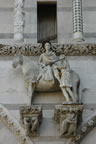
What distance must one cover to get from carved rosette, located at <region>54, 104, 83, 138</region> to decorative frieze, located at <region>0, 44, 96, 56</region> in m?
1.50

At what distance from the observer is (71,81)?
1051 cm

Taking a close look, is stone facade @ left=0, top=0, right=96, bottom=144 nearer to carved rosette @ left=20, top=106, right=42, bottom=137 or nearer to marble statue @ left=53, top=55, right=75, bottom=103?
carved rosette @ left=20, top=106, right=42, bottom=137

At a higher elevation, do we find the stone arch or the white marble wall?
the white marble wall

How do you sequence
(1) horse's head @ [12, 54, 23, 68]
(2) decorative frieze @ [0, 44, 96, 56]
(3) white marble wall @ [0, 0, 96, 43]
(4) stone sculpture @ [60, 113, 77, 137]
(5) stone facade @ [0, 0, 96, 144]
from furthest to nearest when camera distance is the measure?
(3) white marble wall @ [0, 0, 96, 43], (2) decorative frieze @ [0, 44, 96, 56], (1) horse's head @ [12, 54, 23, 68], (5) stone facade @ [0, 0, 96, 144], (4) stone sculpture @ [60, 113, 77, 137]

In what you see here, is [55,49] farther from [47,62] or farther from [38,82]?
[38,82]

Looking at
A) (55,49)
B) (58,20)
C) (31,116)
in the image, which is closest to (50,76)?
(55,49)

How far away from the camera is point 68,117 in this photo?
32.6ft

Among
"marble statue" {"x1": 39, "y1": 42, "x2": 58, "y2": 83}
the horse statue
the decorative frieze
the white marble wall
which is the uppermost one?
the white marble wall

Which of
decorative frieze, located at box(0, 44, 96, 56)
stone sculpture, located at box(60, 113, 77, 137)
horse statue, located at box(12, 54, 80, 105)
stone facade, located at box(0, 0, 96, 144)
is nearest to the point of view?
stone sculpture, located at box(60, 113, 77, 137)

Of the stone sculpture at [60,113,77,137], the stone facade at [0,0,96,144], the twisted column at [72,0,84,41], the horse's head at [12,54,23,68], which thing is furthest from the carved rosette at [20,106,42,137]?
the twisted column at [72,0,84,41]

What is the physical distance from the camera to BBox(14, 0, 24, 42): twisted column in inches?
445

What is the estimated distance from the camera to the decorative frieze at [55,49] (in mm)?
11086

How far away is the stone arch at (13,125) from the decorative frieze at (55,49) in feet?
4.25

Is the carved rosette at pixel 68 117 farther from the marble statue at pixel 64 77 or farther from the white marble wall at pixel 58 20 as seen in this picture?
the white marble wall at pixel 58 20
